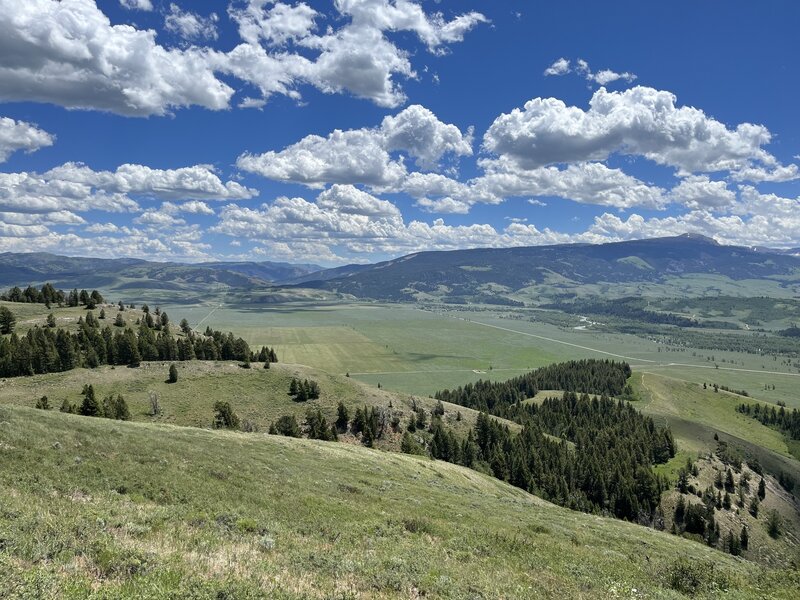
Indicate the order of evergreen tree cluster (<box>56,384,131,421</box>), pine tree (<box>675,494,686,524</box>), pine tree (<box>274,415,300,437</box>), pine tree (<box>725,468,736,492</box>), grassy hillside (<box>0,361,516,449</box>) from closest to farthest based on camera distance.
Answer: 1. evergreen tree cluster (<box>56,384,131,421</box>)
2. pine tree (<box>274,415,300,437</box>)
3. grassy hillside (<box>0,361,516,449</box>)
4. pine tree (<box>675,494,686,524</box>)
5. pine tree (<box>725,468,736,492</box>)

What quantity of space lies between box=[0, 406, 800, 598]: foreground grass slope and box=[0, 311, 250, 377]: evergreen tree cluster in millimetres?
83893

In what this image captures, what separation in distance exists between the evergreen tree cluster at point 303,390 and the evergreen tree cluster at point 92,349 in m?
31.1

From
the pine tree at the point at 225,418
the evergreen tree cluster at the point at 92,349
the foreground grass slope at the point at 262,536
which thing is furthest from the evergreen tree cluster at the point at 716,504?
the evergreen tree cluster at the point at 92,349

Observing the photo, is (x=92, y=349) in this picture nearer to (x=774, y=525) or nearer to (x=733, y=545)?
(x=733, y=545)

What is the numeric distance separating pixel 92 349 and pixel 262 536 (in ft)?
404

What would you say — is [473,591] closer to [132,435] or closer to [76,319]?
[132,435]

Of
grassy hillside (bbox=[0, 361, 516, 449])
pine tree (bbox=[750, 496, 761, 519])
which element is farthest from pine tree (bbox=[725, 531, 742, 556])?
grassy hillside (bbox=[0, 361, 516, 449])

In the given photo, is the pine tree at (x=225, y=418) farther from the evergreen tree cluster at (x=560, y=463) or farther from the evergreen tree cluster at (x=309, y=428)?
the evergreen tree cluster at (x=560, y=463)

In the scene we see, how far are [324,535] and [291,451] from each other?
92.6 ft

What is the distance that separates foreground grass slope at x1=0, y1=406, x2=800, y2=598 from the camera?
15.0m

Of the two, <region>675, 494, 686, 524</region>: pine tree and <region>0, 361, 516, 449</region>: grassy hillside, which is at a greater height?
<region>0, 361, 516, 449</region>: grassy hillside

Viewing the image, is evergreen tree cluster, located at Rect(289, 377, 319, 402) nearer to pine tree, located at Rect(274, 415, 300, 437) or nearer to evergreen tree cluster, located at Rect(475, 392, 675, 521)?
pine tree, located at Rect(274, 415, 300, 437)

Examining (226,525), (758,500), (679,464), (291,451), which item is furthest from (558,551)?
(679,464)

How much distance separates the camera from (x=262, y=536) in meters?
21.9
